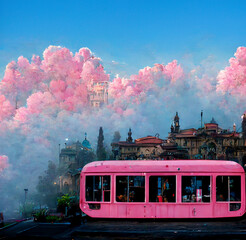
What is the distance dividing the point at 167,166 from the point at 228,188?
3020 millimetres

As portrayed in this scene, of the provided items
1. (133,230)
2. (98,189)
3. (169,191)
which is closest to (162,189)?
(169,191)

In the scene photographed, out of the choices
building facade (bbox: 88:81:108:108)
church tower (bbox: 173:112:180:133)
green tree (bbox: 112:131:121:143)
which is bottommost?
green tree (bbox: 112:131:121:143)

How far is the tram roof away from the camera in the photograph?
15.9 m

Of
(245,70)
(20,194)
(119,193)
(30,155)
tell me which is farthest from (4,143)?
(119,193)

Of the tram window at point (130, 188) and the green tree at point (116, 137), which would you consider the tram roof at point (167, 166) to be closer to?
the tram window at point (130, 188)

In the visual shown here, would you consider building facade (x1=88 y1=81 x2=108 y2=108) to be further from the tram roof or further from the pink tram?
the pink tram

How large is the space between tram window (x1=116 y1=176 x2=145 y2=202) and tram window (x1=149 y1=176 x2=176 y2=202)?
1.40 ft

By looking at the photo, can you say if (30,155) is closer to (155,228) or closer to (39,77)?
(39,77)

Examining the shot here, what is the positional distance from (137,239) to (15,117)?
3917 inches

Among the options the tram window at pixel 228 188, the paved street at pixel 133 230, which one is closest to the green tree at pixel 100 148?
the paved street at pixel 133 230

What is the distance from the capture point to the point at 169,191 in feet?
52.3

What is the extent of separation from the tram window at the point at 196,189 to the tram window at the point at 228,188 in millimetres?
512

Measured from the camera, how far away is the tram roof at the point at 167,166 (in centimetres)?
1594

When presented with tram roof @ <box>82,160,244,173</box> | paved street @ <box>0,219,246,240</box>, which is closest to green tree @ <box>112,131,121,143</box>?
paved street @ <box>0,219,246,240</box>
